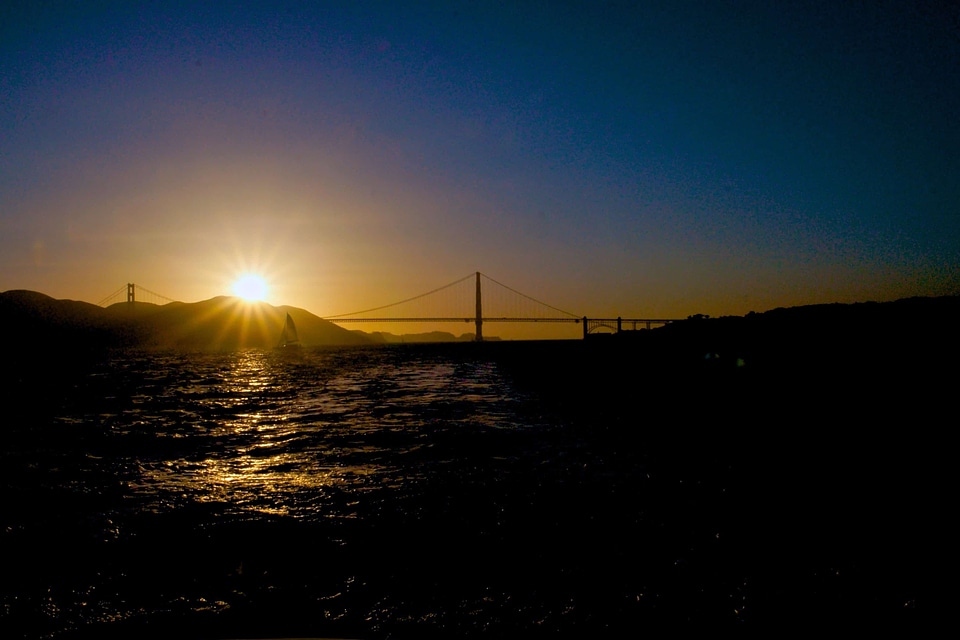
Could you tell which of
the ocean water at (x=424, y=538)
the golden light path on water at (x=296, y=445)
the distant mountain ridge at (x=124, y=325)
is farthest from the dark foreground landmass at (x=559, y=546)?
the distant mountain ridge at (x=124, y=325)

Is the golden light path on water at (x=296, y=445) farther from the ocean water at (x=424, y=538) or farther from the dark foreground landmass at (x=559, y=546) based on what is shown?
the dark foreground landmass at (x=559, y=546)

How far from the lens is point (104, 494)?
6168 millimetres

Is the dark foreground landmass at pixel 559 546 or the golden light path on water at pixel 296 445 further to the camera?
the golden light path on water at pixel 296 445

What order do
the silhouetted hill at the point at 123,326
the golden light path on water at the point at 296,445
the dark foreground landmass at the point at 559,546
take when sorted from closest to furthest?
the dark foreground landmass at the point at 559,546
the golden light path on water at the point at 296,445
the silhouetted hill at the point at 123,326

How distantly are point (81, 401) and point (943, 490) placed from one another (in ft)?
68.0

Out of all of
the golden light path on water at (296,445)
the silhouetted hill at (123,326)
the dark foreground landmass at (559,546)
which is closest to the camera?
the dark foreground landmass at (559,546)

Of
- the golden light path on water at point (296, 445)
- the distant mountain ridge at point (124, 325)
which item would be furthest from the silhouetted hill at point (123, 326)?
the golden light path on water at point (296, 445)

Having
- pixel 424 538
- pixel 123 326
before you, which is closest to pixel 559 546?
pixel 424 538

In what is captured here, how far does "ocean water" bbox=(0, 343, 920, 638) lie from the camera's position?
3381 mm

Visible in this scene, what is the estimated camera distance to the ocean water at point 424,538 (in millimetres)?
3381

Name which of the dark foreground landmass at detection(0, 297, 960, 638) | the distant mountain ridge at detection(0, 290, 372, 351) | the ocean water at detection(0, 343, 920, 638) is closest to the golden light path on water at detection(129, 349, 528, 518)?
the ocean water at detection(0, 343, 920, 638)

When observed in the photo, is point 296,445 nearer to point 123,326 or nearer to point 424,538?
point 424,538

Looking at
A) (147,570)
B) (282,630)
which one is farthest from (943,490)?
Result: (147,570)

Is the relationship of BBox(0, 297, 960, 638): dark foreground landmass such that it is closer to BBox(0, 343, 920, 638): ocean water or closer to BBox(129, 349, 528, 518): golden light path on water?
BBox(0, 343, 920, 638): ocean water
